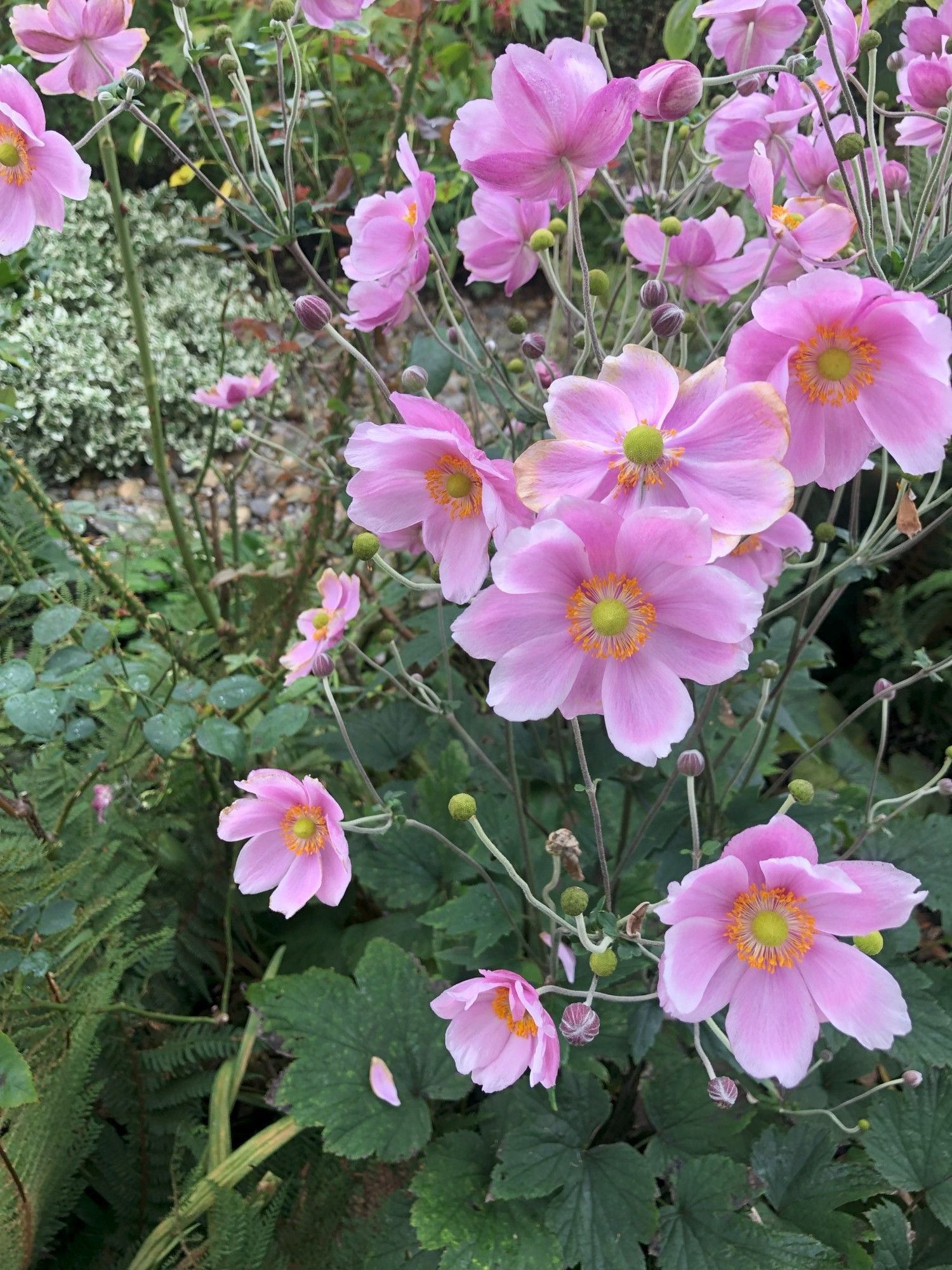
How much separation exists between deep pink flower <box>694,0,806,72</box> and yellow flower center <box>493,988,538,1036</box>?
90 centimetres

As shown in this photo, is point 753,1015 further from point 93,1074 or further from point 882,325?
point 93,1074

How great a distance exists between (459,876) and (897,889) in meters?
0.65

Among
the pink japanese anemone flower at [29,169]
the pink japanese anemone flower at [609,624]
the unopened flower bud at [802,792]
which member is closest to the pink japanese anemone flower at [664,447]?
the pink japanese anemone flower at [609,624]

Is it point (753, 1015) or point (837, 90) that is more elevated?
point (837, 90)

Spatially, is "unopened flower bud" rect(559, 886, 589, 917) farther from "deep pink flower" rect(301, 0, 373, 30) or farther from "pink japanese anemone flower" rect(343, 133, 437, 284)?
"deep pink flower" rect(301, 0, 373, 30)

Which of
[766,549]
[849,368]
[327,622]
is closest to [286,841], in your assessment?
[327,622]

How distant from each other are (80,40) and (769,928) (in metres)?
1.09

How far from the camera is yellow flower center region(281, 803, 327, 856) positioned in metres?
0.85

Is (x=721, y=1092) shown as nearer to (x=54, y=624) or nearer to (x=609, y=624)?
(x=609, y=624)

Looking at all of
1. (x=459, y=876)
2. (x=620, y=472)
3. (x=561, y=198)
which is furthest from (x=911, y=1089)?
(x=561, y=198)

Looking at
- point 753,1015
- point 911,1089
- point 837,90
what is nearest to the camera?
point 753,1015

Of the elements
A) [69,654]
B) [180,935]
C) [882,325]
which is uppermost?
[882,325]

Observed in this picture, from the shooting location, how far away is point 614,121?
624 millimetres

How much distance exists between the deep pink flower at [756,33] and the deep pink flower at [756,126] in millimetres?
32
